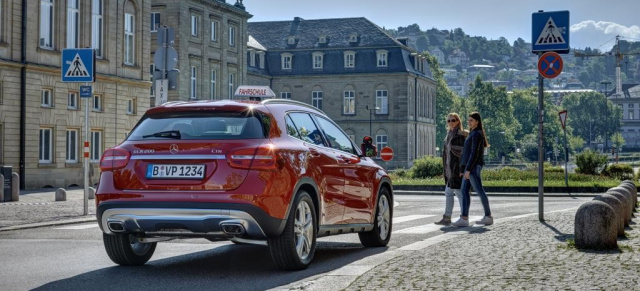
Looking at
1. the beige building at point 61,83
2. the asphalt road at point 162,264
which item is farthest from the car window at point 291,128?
the beige building at point 61,83

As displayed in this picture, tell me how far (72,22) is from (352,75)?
57.7m

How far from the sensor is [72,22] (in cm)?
3916

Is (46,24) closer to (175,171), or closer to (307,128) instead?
(307,128)

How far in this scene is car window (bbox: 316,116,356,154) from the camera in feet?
37.2

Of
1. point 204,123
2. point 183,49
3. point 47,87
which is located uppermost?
point 183,49

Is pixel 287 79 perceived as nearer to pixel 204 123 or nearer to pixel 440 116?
pixel 440 116

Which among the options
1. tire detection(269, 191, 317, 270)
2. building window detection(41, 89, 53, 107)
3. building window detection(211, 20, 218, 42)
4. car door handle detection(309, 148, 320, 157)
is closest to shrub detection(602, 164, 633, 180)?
building window detection(41, 89, 53, 107)

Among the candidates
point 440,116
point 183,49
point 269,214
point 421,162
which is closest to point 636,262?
point 269,214

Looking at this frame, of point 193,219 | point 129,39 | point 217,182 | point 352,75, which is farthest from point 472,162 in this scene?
point 352,75

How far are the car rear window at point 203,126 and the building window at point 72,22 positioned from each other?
99.0 feet

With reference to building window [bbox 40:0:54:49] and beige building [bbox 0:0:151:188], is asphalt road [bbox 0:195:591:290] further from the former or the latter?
building window [bbox 40:0:54:49]

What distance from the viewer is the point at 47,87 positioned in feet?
123

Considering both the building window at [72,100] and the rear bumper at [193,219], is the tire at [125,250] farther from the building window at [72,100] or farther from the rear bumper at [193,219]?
the building window at [72,100]

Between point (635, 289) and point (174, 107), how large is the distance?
465 cm
